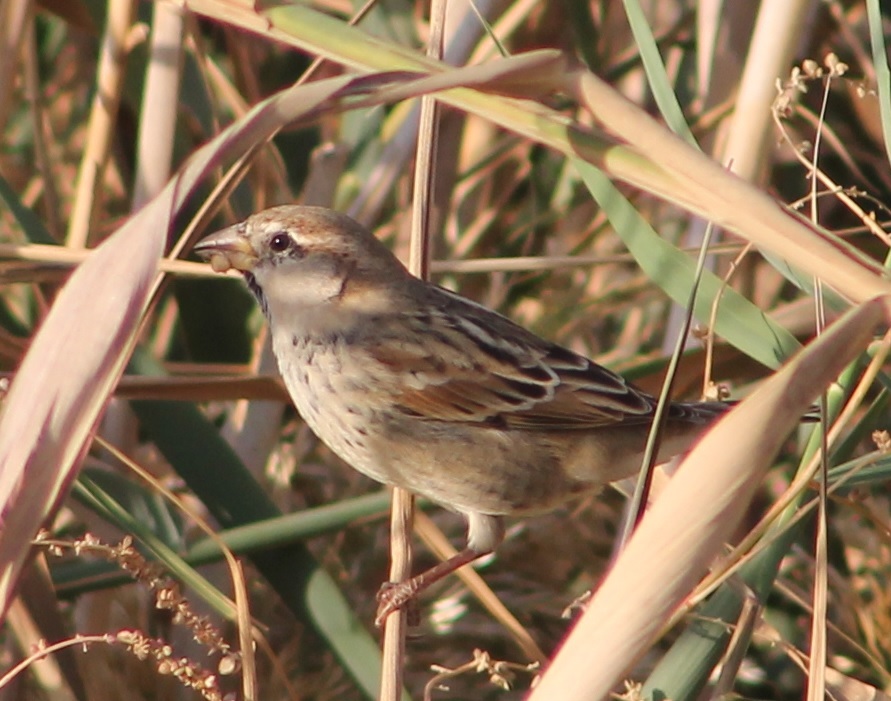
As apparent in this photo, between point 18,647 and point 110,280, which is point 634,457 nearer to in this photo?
point 18,647

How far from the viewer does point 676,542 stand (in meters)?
0.99

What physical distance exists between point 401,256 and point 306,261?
0.92 metres

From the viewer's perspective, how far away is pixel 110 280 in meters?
1.03

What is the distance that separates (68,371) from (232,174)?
453 mm

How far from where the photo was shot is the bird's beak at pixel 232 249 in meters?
2.10

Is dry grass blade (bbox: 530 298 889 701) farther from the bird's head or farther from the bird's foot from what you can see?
the bird's head

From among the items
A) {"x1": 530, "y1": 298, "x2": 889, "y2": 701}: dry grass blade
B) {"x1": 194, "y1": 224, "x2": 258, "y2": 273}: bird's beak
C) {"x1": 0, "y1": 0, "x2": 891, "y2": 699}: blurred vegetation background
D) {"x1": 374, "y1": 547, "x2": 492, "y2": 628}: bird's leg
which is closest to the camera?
{"x1": 530, "y1": 298, "x2": 889, "y2": 701}: dry grass blade

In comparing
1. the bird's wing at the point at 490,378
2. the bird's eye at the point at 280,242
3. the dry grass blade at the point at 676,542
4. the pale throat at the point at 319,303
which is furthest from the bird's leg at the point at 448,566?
the dry grass blade at the point at 676,542

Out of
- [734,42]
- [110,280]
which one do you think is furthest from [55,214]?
[110,280]

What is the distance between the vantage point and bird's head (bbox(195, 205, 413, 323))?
2127 mm

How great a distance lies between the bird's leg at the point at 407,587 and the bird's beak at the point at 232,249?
56 cm

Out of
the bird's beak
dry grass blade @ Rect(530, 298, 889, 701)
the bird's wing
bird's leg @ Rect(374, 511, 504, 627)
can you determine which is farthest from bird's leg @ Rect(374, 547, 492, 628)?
dry grass blade @ Rect(530, 298, 889, 701)

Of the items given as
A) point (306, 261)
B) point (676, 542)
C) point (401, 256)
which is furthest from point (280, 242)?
point (676, 542)

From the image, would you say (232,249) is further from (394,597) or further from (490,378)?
(394,597)
